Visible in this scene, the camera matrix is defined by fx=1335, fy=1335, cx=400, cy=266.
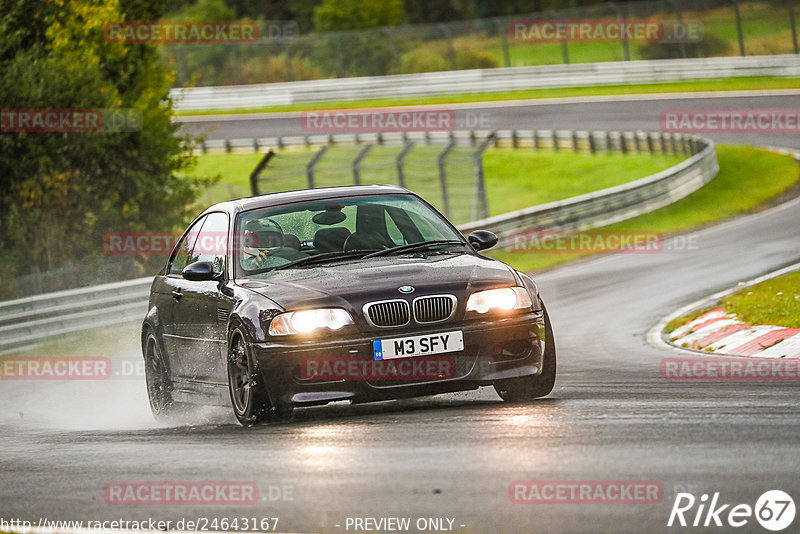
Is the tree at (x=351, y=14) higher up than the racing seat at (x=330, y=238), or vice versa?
the tree at (x=351, y=14)

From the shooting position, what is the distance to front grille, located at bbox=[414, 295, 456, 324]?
764 cm

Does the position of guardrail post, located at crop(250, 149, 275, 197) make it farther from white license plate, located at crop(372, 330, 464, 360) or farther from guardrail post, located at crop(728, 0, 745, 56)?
guardrail post, located at crop(728, 0, 745, 56)

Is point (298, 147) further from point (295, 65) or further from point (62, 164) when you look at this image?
point (62, 164)

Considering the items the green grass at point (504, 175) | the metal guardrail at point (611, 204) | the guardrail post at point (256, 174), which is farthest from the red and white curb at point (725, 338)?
the green grass at point (504, 175)

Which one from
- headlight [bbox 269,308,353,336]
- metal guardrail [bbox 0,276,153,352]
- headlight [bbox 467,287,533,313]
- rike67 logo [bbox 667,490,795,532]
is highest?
headlight [bbox 269,308,353,336]

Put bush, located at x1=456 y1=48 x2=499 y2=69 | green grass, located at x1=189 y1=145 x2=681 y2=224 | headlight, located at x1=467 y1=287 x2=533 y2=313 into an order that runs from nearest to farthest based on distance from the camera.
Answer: headlight, located at x1=467 y1=287 x2=533 y2=313 < green grass, located at x1=189 y1=145 x2=681 y2=224 < bush, located at x1=456 y1=48 x2=499 y2=69

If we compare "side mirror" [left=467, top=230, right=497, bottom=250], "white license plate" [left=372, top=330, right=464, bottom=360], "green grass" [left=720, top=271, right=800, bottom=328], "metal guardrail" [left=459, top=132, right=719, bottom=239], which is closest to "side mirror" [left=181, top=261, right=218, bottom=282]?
"white license plate" [left=372, top=330, right=464, bottom=360]

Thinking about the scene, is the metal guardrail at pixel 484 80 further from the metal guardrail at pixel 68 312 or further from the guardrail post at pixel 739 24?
the metal guardrail at pixel 68 312

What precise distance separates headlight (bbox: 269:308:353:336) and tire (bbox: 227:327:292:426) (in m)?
0.24

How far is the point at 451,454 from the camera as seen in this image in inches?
242

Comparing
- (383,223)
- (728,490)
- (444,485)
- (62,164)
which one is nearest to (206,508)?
(444,485)

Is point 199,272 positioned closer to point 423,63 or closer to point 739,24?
point 739,24

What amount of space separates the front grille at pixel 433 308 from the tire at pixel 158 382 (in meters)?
2.60

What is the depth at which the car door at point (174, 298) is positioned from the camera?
9320 mm
